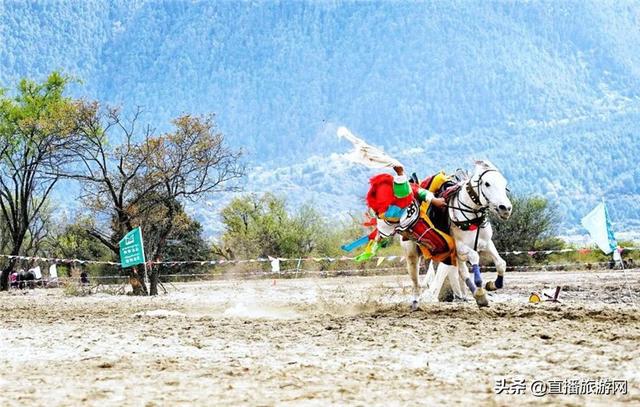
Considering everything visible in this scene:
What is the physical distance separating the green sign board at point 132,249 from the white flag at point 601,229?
1399 centimetres

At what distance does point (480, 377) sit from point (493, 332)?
3.18 meters

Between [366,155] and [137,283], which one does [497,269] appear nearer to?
[366,155]

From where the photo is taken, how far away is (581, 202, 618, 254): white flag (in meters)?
17.4

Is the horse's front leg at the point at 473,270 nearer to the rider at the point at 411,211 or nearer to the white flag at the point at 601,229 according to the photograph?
the rider at the point at 411,211

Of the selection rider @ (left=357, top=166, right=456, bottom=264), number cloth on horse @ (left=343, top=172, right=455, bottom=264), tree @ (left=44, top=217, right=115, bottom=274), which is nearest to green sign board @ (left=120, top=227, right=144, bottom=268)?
number cloth on horse @ (left=343, top=172, right=455, bottom=264)

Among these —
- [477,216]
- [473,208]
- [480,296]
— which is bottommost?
[480,296]

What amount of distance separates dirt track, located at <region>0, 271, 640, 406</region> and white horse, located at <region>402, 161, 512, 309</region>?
1.80ft

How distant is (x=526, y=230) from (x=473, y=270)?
39.2 m

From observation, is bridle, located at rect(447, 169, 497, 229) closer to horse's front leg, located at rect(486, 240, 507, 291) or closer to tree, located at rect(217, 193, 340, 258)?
horse's front leg, located at rect(486, 240, 507, 291)

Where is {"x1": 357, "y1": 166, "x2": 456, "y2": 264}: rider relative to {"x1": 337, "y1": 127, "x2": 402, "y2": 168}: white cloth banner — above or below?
below

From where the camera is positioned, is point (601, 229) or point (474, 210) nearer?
point (474, 210)

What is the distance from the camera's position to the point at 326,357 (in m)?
10.3

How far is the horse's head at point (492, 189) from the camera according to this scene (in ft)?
46.4

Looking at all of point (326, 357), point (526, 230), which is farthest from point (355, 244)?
point (526, 230)
